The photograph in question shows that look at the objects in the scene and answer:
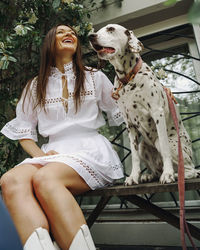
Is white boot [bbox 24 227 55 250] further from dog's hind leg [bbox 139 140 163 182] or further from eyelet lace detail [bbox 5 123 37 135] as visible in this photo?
eyelet lace detail [bbox 5 123 37 135]

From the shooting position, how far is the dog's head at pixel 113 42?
4.16ft

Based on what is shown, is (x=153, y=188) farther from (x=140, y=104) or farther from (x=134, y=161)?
(x=140, y=104)

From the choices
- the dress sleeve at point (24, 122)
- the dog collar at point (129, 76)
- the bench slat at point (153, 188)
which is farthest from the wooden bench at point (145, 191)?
the dress sleeve at point (24, 122)

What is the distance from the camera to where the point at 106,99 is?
1.67m

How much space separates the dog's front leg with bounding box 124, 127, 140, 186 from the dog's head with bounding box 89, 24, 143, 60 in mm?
439

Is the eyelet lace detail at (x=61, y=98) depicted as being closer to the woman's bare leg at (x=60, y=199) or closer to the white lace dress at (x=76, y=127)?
the white lace dress at (x=76, y=127)

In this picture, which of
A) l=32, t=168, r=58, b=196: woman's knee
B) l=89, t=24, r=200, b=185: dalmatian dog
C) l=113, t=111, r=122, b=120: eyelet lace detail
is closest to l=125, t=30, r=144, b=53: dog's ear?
l=89, t=24, r=200, b=185: dalmatian dog

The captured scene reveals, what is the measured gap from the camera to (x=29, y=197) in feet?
3.33

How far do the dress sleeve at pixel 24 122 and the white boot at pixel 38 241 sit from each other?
2.60 feet

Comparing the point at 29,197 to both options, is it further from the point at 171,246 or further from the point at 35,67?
the point at 35,67

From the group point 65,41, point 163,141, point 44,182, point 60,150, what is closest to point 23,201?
point 44,182

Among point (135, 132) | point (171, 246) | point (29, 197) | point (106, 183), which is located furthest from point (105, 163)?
point (171, 246)

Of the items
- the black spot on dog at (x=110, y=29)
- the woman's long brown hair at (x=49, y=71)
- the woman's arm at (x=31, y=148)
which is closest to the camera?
the black spot on dog at (x=110, y=29)

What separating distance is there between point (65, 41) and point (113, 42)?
51 centimetres
